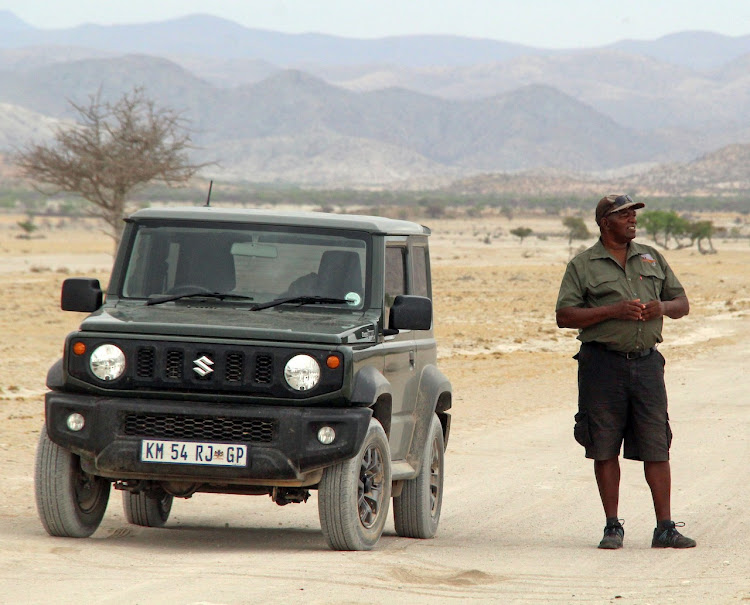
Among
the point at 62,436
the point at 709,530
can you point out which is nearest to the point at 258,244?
the point at 62,436

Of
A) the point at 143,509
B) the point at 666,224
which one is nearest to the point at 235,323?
the point at 143,509

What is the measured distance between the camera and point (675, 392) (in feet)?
56.3

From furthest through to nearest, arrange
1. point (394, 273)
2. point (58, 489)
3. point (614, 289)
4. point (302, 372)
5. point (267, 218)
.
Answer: point (394, 273), point (267, 218), point (614, 289), point (58, 489), point (302, 372)

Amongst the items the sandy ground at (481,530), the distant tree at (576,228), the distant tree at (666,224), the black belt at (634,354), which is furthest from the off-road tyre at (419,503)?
the distant tree at (576,228)

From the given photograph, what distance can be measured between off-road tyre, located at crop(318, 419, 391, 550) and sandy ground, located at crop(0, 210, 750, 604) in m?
0.13

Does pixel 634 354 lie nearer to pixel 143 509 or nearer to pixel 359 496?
pixel 359 496

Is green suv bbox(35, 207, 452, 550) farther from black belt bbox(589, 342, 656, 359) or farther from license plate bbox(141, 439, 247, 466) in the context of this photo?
black belt bbox(589, 342, 656, 359)

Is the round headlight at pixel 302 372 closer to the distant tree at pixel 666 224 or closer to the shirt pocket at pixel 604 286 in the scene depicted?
the shirt pocket at pixel 604 286

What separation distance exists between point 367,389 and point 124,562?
1508 millimetres

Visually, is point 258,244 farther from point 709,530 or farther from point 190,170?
point 190,170

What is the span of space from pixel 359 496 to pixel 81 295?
6.45 feet

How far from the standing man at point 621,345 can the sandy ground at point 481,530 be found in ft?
1.89

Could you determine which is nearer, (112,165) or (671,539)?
(671,539)

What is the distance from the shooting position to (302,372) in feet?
21.7
